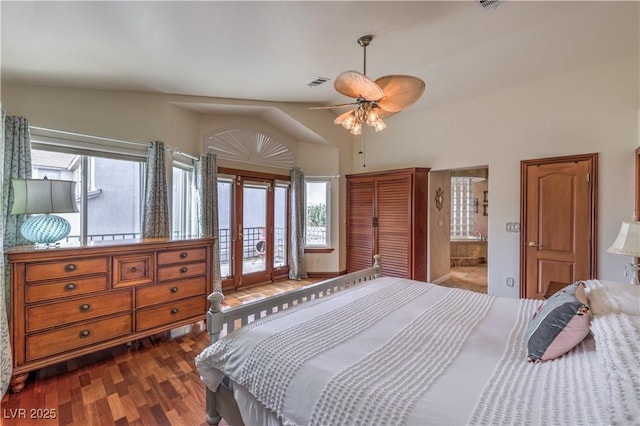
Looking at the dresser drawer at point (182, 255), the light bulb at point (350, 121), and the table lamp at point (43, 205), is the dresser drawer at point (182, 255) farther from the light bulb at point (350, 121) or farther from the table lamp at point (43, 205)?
the light bulb at point (350, 121)

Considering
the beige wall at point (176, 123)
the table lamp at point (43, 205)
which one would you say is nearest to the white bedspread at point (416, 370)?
the table lamp at point (43, 205)

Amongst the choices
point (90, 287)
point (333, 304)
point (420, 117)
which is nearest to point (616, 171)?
point (420, 117)

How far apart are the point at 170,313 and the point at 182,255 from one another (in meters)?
0.57

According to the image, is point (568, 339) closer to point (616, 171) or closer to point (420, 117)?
point (616, 171)

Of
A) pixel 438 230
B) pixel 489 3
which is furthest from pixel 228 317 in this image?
pixel 438 230

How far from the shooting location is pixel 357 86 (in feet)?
6.91

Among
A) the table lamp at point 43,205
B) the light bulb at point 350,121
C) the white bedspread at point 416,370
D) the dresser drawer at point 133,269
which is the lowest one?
the white bedspread at point 416,370

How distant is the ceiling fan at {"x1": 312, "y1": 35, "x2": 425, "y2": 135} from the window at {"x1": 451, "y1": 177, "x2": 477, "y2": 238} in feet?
19.4

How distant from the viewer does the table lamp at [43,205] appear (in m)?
2.09

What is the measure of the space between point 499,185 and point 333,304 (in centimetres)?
337

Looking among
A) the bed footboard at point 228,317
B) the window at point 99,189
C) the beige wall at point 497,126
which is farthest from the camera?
the beige wall at point 497,126

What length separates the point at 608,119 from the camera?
3209 mm

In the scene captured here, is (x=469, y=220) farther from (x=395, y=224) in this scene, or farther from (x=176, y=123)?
(x=176, y=123)

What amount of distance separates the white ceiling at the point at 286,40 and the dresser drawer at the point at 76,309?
6.73 ft
